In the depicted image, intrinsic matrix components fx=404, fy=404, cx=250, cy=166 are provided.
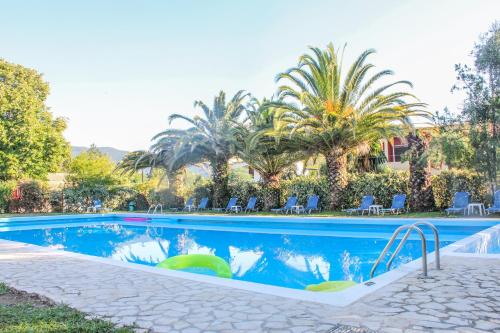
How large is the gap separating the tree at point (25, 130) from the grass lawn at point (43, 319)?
84.1ft

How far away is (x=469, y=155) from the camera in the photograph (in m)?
12.6

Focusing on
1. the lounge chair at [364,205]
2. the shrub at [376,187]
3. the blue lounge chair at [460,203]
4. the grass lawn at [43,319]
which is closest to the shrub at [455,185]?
the blue lounge chair at [460,203]

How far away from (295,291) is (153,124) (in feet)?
76.5

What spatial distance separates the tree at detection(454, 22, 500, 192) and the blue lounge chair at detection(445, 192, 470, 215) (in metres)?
1.14

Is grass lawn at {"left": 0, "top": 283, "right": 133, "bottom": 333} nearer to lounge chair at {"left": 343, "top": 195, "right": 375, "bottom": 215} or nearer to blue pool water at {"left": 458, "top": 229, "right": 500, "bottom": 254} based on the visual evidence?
blue pool water at {"left": 458, "top": 229, "right": 500, "bottom": 254}

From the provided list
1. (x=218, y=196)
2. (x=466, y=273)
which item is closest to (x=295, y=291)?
(x=466, y=273)

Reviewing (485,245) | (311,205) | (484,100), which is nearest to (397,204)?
(311,205)

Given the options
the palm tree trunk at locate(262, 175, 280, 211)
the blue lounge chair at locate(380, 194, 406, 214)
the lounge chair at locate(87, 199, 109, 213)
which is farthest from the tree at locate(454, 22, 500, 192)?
the lounge chair at locate(87, 199, 109, 213)

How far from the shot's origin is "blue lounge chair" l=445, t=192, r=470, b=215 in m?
13.1

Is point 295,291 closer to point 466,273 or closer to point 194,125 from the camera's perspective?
point 466,273

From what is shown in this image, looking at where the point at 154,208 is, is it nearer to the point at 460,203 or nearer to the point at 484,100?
the point at 460,203

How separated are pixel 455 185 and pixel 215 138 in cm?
1123

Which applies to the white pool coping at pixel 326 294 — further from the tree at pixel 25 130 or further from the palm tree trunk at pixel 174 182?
the tree at pixel 25 130

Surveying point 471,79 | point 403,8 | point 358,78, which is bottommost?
point 471,79
